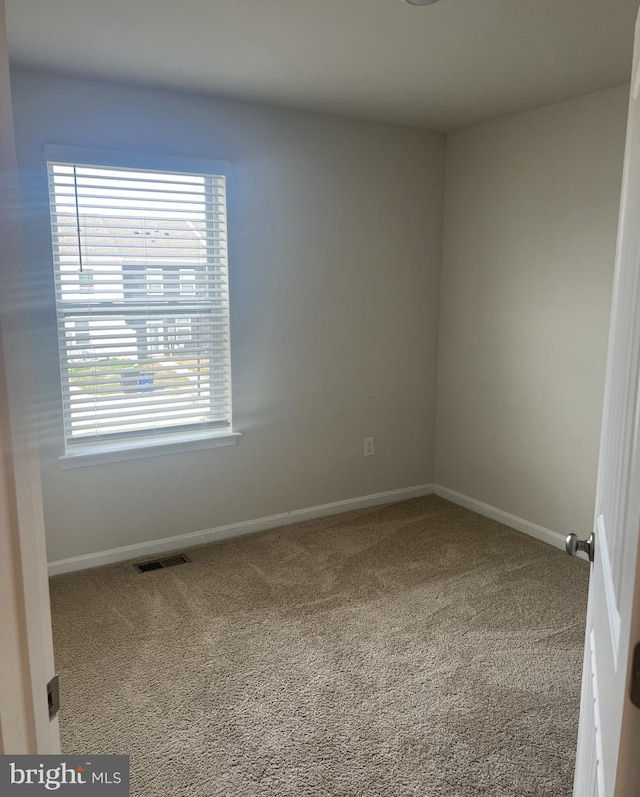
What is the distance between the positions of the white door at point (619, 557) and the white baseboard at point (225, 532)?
2.62 m

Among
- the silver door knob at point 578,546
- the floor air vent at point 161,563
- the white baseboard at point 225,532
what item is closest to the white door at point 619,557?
the silver door knob at point 578,546

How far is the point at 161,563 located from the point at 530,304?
100 inches

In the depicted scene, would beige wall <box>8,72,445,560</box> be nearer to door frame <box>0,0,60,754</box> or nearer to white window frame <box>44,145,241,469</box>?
white window frame <box>44,145,241,469</box>

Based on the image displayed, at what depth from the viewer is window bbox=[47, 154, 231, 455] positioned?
308cm

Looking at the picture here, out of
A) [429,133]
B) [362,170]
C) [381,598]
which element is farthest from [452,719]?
[429,133]

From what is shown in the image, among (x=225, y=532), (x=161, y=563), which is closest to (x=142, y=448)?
(x=161, y=563)

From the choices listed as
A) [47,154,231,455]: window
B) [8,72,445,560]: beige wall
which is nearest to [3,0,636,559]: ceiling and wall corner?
[8,72,445,560]: beige wall

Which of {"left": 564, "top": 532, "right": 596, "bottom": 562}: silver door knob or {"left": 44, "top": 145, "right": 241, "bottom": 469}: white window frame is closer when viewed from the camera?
{"left": 564, "top": 532, "right": 596, "bottom": 562}: silver door knob

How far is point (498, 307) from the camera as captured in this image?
12.6ft

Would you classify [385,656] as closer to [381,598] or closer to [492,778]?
[381,598]

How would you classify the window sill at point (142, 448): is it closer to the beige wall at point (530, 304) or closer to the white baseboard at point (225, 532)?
the white baseboard at point (225, 532)

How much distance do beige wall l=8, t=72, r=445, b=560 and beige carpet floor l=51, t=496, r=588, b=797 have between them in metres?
0.37

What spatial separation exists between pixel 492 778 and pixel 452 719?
0.88 ft

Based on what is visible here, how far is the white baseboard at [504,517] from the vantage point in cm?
366
